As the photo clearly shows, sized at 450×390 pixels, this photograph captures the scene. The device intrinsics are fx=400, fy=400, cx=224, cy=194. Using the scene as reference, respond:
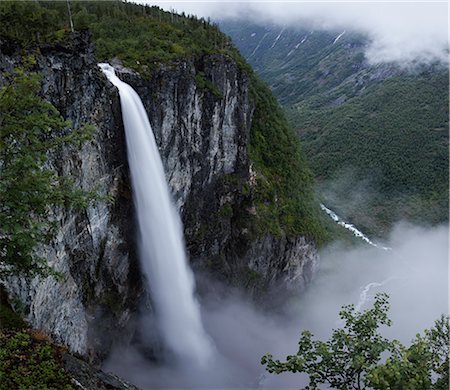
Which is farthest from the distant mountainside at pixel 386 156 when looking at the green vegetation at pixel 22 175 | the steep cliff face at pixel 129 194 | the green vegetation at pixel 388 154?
the green vegetation at pixel 22 175

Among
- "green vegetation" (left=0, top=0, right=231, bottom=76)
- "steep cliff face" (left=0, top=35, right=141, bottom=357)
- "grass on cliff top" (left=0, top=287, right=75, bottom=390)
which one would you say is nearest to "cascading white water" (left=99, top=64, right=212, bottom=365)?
"steep cliff face" (left=0, top=35, right=141, bottom=357)

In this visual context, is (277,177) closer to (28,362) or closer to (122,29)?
(122,29)

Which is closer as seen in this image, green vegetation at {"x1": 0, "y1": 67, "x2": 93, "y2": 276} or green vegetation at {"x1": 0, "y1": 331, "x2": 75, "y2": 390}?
green vegetation at {"x1": 0, "y1": 67, "x2": 93, "y2": 276}

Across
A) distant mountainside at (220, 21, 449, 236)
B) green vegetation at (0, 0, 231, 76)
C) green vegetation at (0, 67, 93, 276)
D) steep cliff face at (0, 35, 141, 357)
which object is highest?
distant mountainside at (220, 21, 449, 236)

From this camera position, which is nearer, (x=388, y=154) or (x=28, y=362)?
(x=28, y=362)

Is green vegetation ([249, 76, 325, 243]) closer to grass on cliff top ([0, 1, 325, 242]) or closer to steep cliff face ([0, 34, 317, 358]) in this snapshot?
grass on cliff top ([0, 1, 325, 242])

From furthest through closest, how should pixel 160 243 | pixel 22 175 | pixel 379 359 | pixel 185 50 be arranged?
pixel 185 50, pixel 160 243, pixel 379 359, pixel 22 175

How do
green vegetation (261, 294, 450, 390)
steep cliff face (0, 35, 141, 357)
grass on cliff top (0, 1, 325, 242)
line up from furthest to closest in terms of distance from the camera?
grass on cliff top (0, 1, 325, 242) → steep cliff face (0, 35, 141, 357) → green vegetation (261, 294, 450, 390)

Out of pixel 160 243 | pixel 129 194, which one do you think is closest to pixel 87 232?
pixel 129 194
